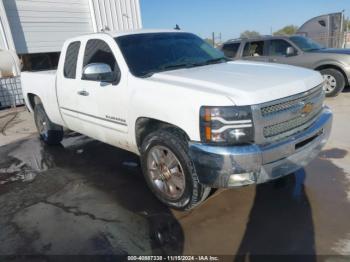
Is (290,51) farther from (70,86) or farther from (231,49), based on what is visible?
(70,86)

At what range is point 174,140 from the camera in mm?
3100

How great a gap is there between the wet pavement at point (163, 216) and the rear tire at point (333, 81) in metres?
4.11

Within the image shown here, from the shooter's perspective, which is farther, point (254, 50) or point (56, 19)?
point (56, 19)

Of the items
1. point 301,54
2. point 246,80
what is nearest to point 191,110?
point 246,80

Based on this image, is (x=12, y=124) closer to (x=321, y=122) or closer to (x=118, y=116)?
(x=118, y=116)

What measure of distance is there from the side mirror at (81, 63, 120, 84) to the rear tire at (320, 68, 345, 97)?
6712 mm

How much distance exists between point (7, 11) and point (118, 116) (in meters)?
9.81

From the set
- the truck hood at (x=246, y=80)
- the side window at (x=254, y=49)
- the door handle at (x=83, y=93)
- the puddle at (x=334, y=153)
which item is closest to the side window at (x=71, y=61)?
the door handle at (x=83, y=93)

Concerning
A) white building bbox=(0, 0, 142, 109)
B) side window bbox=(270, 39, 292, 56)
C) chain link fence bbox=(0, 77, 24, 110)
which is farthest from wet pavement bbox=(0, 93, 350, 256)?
white building bbox=(0, 0, 142, 109)

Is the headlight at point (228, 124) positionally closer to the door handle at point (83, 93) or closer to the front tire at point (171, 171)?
the front tire at point (171, 171)

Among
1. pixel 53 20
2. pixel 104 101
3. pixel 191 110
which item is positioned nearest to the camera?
pixel 191 110

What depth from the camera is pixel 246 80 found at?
300cm

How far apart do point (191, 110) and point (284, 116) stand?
890 mm

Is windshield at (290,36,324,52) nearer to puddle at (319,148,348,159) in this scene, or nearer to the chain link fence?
puddle at (319,148,348,159)
